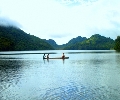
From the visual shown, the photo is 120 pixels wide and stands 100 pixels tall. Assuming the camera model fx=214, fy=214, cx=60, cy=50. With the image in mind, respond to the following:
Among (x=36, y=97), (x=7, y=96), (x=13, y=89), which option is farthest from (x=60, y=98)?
(x=13, y=89)

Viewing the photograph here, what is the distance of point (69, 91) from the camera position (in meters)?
31.0

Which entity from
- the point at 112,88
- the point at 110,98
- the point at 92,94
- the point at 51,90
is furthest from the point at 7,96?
the point at 112,88

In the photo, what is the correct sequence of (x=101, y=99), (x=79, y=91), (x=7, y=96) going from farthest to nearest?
(x=79, y=91)
(x=7, y=96)
(x=101, y=99)

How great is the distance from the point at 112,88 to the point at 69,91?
686 cm

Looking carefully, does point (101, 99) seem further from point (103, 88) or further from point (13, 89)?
point (13, 89)

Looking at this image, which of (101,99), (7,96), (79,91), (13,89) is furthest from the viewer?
(13,89)

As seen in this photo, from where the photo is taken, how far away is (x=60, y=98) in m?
27.0

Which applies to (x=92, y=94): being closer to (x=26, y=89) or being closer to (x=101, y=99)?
(x=101, y=99)

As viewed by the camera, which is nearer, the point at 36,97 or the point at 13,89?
the point at 36,97

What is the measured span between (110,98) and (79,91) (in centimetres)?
552

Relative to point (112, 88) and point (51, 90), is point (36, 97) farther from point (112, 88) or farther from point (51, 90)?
point (112, 88)

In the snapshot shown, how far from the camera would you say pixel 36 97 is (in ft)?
90.8


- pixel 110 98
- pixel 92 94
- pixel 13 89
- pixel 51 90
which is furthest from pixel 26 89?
pixel 110 98

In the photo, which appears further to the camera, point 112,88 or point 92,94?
point 112,88
